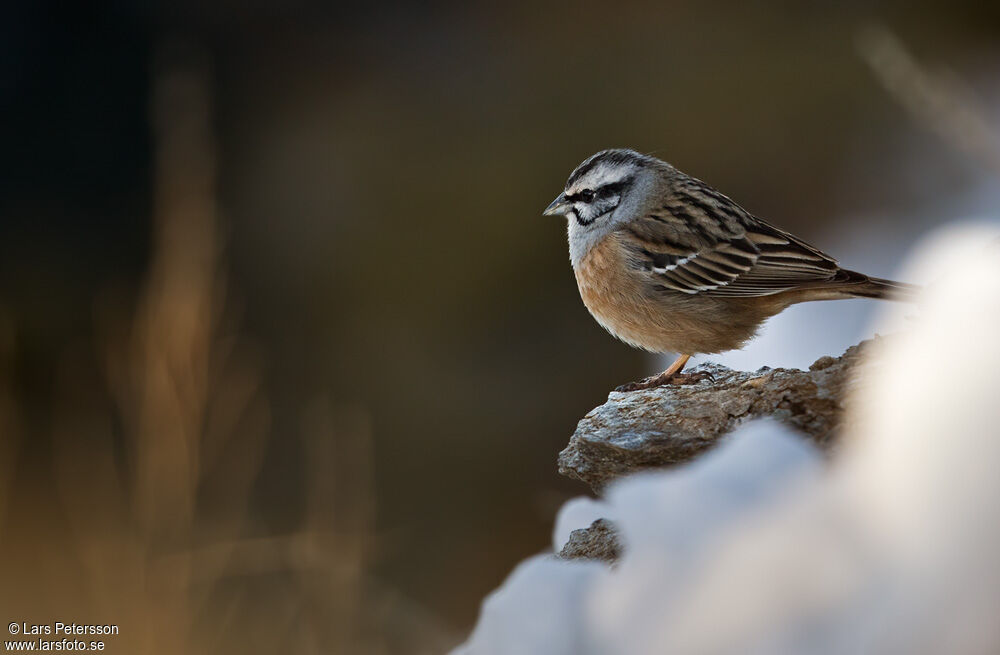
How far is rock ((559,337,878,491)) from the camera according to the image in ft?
7.17

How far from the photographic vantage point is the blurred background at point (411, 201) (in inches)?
266

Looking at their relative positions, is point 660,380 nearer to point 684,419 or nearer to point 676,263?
point 676,263

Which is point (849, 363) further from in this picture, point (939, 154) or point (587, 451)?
point (939, 154)

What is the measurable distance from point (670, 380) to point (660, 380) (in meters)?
0.03

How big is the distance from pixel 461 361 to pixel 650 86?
2689mm

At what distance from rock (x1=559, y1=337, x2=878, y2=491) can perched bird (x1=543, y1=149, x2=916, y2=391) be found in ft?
2.14

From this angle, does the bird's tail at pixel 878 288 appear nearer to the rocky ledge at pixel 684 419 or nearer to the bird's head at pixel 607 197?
the rocky ledge at pixel 684 419

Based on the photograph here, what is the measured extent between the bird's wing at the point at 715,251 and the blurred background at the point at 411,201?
2238 mm

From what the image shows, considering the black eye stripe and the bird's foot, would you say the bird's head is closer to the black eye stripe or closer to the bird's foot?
the black eye stripe

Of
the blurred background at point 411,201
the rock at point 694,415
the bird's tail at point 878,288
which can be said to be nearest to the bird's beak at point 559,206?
the bird's tail at point 878,288

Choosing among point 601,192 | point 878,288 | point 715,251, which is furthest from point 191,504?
point 878,288

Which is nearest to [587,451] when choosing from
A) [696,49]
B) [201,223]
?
[201,223]

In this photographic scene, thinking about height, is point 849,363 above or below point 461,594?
below

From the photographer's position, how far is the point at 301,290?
8055 millimetres
